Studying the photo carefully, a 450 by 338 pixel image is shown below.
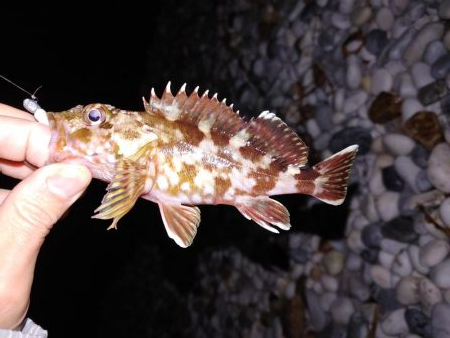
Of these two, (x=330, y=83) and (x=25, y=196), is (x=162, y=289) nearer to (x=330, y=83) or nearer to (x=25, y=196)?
(x=330, y=83)

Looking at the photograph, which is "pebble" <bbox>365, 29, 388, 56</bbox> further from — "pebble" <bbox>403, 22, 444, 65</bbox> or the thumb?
the thumb

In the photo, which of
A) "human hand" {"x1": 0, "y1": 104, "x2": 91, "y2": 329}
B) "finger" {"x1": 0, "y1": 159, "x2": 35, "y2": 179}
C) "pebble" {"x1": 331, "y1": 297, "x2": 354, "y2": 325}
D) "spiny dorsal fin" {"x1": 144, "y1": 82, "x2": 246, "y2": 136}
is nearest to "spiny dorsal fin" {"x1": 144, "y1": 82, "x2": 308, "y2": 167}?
"spiny dorsal fin" {"x1": 144, "y1": 82, "x2": 246, "y2": 136}

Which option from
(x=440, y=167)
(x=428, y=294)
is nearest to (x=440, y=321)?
(x=428, y=294)

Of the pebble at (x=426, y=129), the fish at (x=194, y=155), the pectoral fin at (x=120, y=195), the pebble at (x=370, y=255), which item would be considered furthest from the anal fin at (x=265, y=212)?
the pebble at (x=370, y=255)

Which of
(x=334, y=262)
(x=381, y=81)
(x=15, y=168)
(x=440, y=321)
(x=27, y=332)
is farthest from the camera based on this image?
(x=334, y=262)

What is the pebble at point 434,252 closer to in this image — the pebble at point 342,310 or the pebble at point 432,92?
the pebble at point 342,310

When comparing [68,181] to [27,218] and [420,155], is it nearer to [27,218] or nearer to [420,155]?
[27,218]
